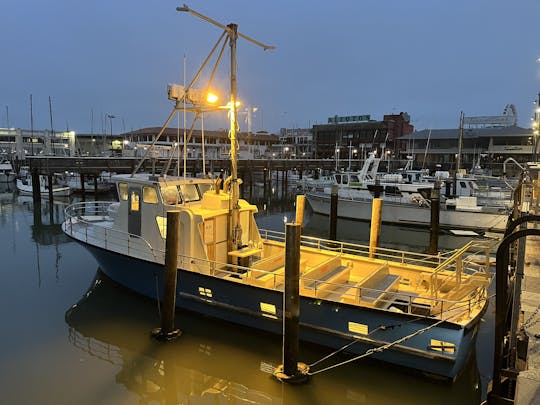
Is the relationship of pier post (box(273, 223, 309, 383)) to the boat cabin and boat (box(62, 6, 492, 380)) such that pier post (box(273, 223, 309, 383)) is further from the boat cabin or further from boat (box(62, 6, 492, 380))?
the boat cabin

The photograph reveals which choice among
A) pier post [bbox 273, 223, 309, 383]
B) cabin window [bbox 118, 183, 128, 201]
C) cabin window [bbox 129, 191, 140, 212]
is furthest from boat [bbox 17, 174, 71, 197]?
pier post [bbox 273, 223, 309, 383]

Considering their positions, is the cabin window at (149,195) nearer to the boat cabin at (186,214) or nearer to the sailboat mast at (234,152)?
the boat cabin at (186,214)

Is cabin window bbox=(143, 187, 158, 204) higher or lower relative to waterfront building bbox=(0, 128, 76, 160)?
lower

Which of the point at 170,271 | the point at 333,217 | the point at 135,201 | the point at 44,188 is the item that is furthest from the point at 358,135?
the point at 170,271

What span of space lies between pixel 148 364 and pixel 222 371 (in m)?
1.69

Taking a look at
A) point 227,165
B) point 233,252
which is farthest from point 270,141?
point 233,252

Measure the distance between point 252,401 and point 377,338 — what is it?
2795mm

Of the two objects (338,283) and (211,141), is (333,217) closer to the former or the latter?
(338,283)

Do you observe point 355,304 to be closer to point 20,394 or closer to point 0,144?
point 20,394

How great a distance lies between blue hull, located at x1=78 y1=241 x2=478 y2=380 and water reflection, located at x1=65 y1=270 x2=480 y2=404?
33 centimetres

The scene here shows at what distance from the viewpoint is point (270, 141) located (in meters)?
81.9

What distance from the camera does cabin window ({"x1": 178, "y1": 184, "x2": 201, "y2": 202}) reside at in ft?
37.2

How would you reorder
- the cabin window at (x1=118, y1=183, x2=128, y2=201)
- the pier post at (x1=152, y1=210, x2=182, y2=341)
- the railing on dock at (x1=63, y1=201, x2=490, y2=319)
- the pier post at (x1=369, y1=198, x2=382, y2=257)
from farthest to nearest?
the pier post at (x1=369, y1=198, x2=382, y2=257) < the cabin window at (x1=118, y1=183, x2=128, y2=201) < the pier post at (x1=152, y1=210, x2=182, y2=341) < the railing on dock at (x1=63, y1=201, x2=490, y2=319)

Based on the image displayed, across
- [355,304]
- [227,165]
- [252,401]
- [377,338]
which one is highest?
[227,165]
